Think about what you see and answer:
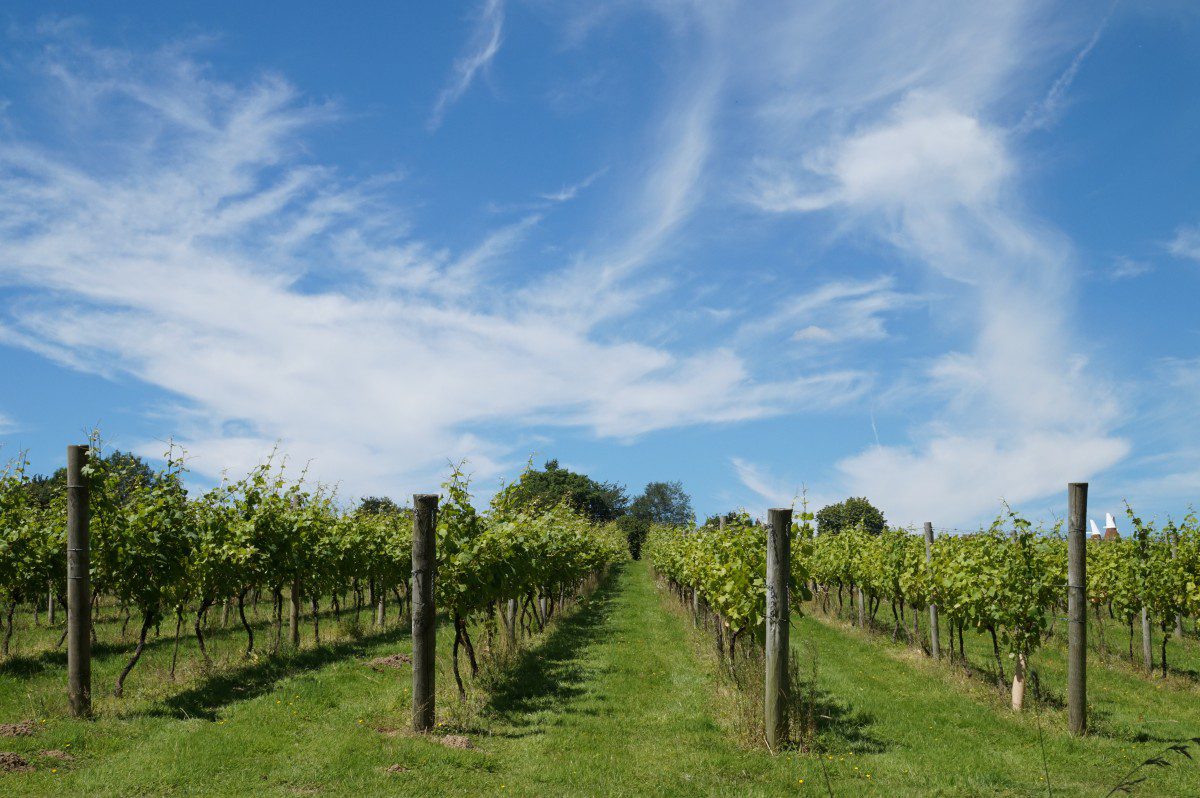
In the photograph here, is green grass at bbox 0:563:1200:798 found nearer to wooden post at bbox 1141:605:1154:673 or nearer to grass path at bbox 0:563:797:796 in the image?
grass path at bbox 0:563:797:796

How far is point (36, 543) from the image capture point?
15734 millimetres

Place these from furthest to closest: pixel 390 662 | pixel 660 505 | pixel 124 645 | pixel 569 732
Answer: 1. pixel 660 505
2. pixel 124 645
3. pixel 390 662
4. pixel 569 732

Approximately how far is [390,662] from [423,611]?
4.92 metres

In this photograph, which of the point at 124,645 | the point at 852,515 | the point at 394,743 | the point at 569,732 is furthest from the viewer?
the point at 852,515

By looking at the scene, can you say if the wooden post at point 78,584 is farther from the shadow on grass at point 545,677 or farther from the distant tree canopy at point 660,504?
the distant tree canopy at point 660,504

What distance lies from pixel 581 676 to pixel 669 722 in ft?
10.1

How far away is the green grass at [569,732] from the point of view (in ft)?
23.4

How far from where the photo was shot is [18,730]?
27.7ft

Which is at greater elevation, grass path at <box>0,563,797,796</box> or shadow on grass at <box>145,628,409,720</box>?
grass path at <box>0,563,797,796</box>

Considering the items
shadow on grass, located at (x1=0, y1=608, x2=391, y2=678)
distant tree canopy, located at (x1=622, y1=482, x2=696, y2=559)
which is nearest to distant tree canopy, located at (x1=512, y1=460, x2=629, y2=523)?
distant tree canopy, located at (x1=622, y1=482, x2=696, y2=559)

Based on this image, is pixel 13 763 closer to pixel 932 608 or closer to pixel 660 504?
pixel 932 608

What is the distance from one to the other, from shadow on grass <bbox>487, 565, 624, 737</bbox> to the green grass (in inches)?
2.2

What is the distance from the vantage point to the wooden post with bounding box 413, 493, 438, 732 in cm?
866

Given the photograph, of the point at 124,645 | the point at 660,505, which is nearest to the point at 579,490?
the point at 660,505
